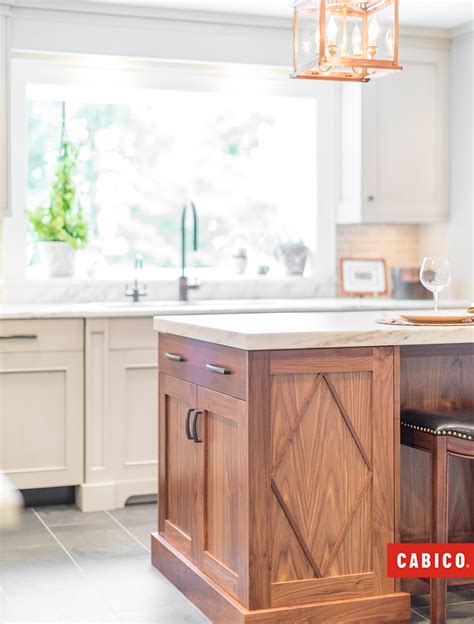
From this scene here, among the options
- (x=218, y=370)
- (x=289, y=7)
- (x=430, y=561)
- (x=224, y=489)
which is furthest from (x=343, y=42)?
(x=289, y=7)

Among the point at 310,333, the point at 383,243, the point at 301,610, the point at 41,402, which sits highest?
the point at 383,243

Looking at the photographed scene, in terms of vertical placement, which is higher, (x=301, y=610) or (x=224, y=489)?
(x=224, y=489)

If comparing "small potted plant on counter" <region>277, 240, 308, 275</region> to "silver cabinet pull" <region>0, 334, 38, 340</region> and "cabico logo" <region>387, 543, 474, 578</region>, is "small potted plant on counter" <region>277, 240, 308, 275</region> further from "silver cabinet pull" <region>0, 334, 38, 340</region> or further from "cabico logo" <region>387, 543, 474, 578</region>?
"cabico logo" <region>387, 543, 474, 578</region>

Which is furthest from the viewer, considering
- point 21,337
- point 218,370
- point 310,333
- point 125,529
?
point 21,337

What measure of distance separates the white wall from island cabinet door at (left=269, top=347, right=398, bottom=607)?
115 inches

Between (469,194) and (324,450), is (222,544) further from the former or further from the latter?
(469,194)

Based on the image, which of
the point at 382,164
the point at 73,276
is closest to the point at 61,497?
the point at 73,276

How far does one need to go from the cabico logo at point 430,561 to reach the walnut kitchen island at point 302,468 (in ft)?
0.13

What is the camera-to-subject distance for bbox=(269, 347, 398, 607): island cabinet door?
8.77ft

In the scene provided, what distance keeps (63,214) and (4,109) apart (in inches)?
30.2

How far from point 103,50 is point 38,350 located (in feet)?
5.47

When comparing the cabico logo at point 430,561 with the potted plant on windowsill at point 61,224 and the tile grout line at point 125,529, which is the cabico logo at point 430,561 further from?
the potted plant on windowsill at point 61,224

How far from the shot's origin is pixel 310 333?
8.73ft

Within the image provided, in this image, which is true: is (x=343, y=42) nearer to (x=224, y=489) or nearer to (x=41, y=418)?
(x=224, y=489)
